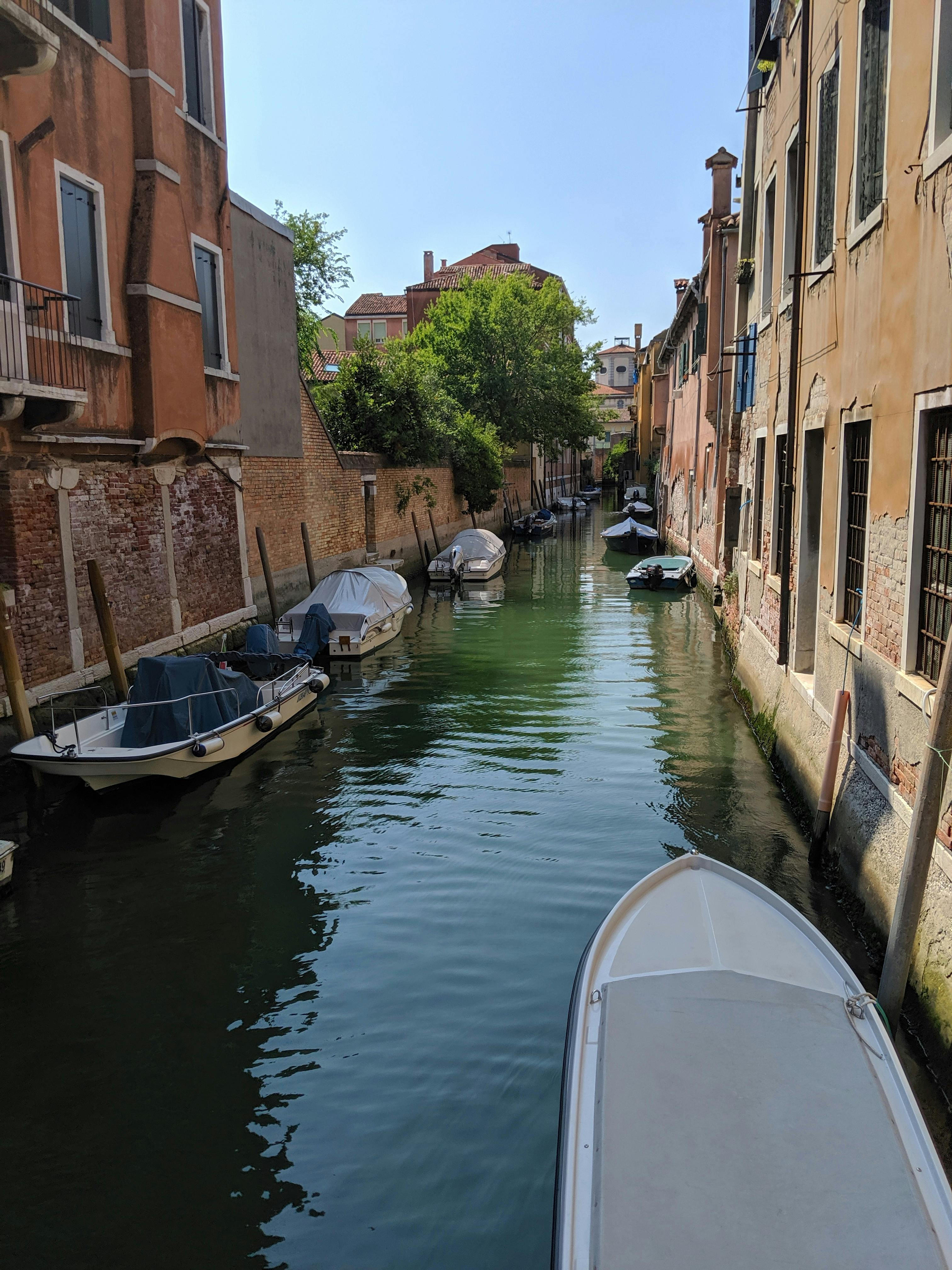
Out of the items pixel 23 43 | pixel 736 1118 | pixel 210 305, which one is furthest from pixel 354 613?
pixel 736 1118

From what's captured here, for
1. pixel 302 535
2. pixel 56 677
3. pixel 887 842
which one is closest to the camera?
pixel 887 842

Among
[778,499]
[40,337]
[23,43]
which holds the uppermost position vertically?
[23,43]

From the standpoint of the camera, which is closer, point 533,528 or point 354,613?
point 354,613

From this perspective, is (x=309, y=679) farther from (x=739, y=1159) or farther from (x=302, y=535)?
(x=739, y=1159)

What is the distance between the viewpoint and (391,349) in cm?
2884

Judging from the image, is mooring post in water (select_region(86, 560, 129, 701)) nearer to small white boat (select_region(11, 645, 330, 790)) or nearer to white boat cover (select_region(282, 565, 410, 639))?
small white boat (select_region(11, 645, 330, 790))

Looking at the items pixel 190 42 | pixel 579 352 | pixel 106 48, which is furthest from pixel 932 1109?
pixel 579 352

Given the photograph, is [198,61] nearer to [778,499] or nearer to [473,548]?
[778,499]

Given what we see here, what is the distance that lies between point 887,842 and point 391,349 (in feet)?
84.8

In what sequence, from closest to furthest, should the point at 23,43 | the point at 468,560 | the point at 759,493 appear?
the point at 23,43 → the point at 759,493 → the point at 468,560

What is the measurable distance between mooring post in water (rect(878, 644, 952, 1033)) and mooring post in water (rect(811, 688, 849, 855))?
1764mm

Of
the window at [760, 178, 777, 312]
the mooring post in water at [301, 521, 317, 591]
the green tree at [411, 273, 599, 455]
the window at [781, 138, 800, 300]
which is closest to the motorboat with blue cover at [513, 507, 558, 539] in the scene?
the green tree at [411, 273, 599, 455]

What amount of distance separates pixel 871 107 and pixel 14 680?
734 cm

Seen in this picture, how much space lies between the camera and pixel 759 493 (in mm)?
11750
